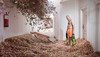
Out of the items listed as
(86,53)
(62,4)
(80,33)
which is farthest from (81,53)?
(62,4)

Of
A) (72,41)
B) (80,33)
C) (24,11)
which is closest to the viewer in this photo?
(24,11)

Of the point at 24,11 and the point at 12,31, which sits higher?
the point at 24,11

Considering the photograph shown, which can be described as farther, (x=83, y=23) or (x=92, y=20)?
(x=83, y=23)

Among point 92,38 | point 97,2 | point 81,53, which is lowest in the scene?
point 81,53

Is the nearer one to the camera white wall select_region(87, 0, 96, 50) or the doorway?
white wall select_region(87, 0, 96, 50)

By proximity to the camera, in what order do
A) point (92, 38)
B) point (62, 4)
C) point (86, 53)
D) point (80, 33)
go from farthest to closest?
point (62, 4), point (80, 33), point (92, 38), point (86, 53)

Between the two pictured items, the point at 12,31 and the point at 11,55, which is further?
the point at 12,31

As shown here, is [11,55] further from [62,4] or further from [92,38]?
[62,4]

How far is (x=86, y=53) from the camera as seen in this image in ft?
17.1

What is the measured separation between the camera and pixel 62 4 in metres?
8.91

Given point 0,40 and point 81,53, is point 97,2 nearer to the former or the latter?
point 81,53

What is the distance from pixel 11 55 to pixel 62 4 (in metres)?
5.21

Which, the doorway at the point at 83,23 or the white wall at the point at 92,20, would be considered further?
the doorway at the point at 83,23

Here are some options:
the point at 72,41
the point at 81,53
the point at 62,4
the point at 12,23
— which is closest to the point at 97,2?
the point at 81,53
